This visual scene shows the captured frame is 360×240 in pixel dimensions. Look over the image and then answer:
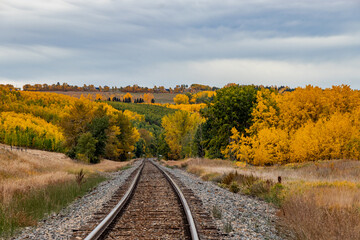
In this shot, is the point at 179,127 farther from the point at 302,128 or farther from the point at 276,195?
the point at 276,195

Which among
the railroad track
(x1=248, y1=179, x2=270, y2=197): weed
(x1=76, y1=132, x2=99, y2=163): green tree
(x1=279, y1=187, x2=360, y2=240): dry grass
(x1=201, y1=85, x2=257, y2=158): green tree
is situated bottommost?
(x1=76, y1=132, x2=99, y2=163): green tree

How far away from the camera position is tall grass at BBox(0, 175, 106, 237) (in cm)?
770

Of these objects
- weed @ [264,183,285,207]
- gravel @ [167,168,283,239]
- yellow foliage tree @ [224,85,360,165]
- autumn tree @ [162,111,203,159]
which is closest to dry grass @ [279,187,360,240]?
gravel @ [167,168,283,239]

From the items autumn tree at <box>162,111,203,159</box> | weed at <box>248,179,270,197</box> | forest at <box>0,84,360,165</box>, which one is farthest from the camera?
autumn tree at <box>162,111,203,159</box>

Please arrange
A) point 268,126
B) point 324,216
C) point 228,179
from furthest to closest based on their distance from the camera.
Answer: point 268,126 → point 228,179 → point 324,216

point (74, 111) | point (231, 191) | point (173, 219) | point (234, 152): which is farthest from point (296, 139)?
point (74, 111)

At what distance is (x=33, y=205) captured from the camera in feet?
32.1

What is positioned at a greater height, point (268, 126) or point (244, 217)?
point (268, 126)

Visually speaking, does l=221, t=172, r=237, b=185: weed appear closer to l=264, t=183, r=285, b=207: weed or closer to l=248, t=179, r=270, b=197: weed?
l=248, t=179, r=270, b=197: weed

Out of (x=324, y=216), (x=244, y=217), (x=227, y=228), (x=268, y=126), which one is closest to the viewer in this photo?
(x=227, y=228)

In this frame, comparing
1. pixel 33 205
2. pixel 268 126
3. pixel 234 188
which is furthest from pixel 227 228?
pixel 268 126

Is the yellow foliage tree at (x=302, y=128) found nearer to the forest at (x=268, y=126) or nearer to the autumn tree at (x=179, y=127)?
the forest at (x=268, y=126)

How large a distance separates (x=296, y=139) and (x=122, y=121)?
55.4m

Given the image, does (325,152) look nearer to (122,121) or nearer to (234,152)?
(234,152)
